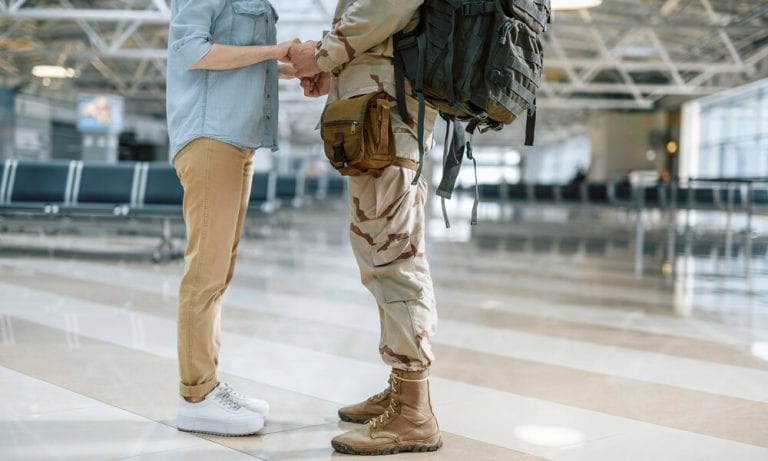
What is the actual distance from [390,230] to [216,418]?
0.85 metres

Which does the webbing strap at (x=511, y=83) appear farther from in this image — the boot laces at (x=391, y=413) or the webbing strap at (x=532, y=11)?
the boot laces at (x=391, y=413)

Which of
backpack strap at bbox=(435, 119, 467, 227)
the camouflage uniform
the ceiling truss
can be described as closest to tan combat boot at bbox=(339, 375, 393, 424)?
the camouflage uniform

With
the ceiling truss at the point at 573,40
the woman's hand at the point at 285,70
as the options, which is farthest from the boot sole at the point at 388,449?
the ceiling truss at the point at 573,40

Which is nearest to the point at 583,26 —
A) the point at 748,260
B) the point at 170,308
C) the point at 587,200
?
the point at 587,200

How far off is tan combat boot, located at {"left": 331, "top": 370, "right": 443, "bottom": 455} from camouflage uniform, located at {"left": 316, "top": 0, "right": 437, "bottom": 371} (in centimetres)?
7

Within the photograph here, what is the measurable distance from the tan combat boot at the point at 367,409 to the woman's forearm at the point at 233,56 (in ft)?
3.99

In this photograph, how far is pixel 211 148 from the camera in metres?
2.60

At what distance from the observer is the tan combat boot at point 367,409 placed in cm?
286

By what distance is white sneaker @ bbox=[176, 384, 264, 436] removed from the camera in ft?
8.69

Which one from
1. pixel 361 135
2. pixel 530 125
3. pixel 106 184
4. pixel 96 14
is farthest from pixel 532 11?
pixel 96 14

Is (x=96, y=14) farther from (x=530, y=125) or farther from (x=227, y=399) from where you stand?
(x=530, y=125)

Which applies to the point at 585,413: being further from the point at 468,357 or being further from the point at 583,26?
the point at 583,26

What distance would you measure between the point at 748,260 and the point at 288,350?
784 centimetres

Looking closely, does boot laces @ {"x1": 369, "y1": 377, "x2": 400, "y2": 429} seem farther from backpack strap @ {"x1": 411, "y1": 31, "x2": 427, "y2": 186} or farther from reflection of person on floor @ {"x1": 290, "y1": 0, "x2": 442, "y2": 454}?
backpack strap @ {"x1": 411, "y1": 31, "x2": 427, "y2": 186}
